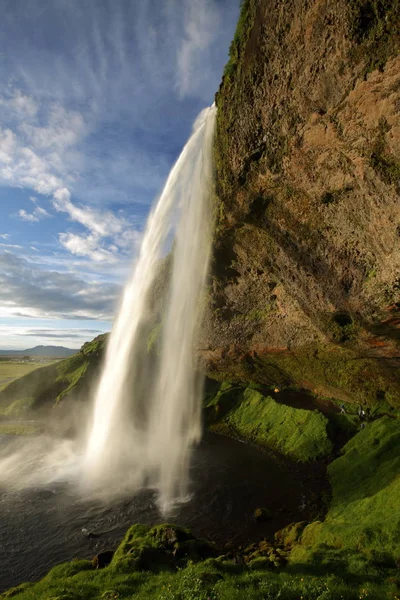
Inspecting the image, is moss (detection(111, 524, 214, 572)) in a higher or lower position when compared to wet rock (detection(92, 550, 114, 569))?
higher

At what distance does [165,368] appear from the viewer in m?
41.8

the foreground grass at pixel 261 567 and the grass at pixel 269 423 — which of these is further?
the grass at pixel 269 423

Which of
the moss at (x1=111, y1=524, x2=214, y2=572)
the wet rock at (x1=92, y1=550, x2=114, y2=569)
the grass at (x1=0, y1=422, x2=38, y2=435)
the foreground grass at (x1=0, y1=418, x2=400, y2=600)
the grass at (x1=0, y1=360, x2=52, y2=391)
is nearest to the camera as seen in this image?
the foreground grass at (x1=0, y1=418, x2=400, y2=600)

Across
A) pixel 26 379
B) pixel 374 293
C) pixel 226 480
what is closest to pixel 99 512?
pixel 226 480

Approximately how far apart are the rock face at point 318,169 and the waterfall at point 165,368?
322 centimetres

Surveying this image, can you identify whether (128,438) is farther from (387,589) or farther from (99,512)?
(387,589)

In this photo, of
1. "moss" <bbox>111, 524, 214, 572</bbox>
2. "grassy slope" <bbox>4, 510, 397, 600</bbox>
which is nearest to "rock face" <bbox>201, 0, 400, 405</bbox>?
"grassy slope" <bbox>4, 510, 397, 600</bbox>

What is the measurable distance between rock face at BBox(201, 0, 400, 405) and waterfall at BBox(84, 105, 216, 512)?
3.22 m

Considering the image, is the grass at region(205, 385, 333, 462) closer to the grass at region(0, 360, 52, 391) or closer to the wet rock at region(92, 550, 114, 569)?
the wet rock at region(92, 550, 114, 569)

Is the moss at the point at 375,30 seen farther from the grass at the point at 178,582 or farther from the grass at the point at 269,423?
the grass at the point at 269,423

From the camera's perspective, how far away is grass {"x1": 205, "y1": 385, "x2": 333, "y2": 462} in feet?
114

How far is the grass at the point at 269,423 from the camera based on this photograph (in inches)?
1372

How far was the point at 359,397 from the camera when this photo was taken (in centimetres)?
3691

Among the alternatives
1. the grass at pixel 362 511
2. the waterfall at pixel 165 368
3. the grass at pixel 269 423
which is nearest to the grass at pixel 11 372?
the waterfall at pixel 165 368
